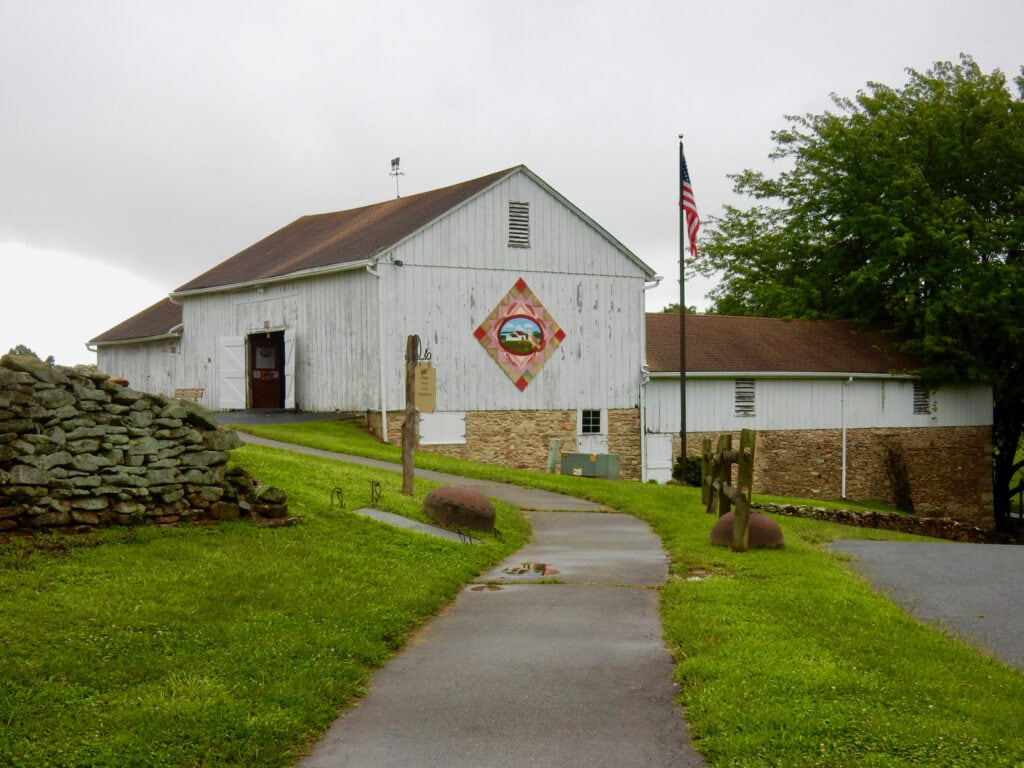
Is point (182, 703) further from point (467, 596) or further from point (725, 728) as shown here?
point (467, 596)

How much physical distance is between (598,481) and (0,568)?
1795 centimetres

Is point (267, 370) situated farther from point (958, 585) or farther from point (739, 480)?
point (958, 585)

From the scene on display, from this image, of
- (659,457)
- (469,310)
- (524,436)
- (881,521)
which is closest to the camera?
(881,521)

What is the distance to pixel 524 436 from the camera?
108 ft

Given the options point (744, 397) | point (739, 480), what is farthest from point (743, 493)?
point (744, 397)

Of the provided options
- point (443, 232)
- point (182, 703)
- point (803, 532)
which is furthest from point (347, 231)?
point (182, 703)

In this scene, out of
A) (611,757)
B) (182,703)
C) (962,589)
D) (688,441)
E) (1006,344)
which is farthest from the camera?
(1006,344)

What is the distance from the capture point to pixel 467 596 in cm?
1151

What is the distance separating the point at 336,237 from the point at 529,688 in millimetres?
29862

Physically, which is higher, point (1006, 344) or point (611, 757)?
point (1006, 344)

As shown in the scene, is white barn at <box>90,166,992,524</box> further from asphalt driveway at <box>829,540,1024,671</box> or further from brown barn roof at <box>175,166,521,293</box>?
asphalt driveway at <box>829,540,1024,671</box>

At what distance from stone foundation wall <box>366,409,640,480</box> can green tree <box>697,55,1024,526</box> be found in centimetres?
1262

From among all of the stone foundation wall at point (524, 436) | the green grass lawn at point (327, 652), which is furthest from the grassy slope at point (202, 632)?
the stone foundation wall at point (524, 436)

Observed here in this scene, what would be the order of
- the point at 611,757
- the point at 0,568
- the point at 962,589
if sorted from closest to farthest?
the point at 611,757 < the point at 0,568 < the point at 962,589
